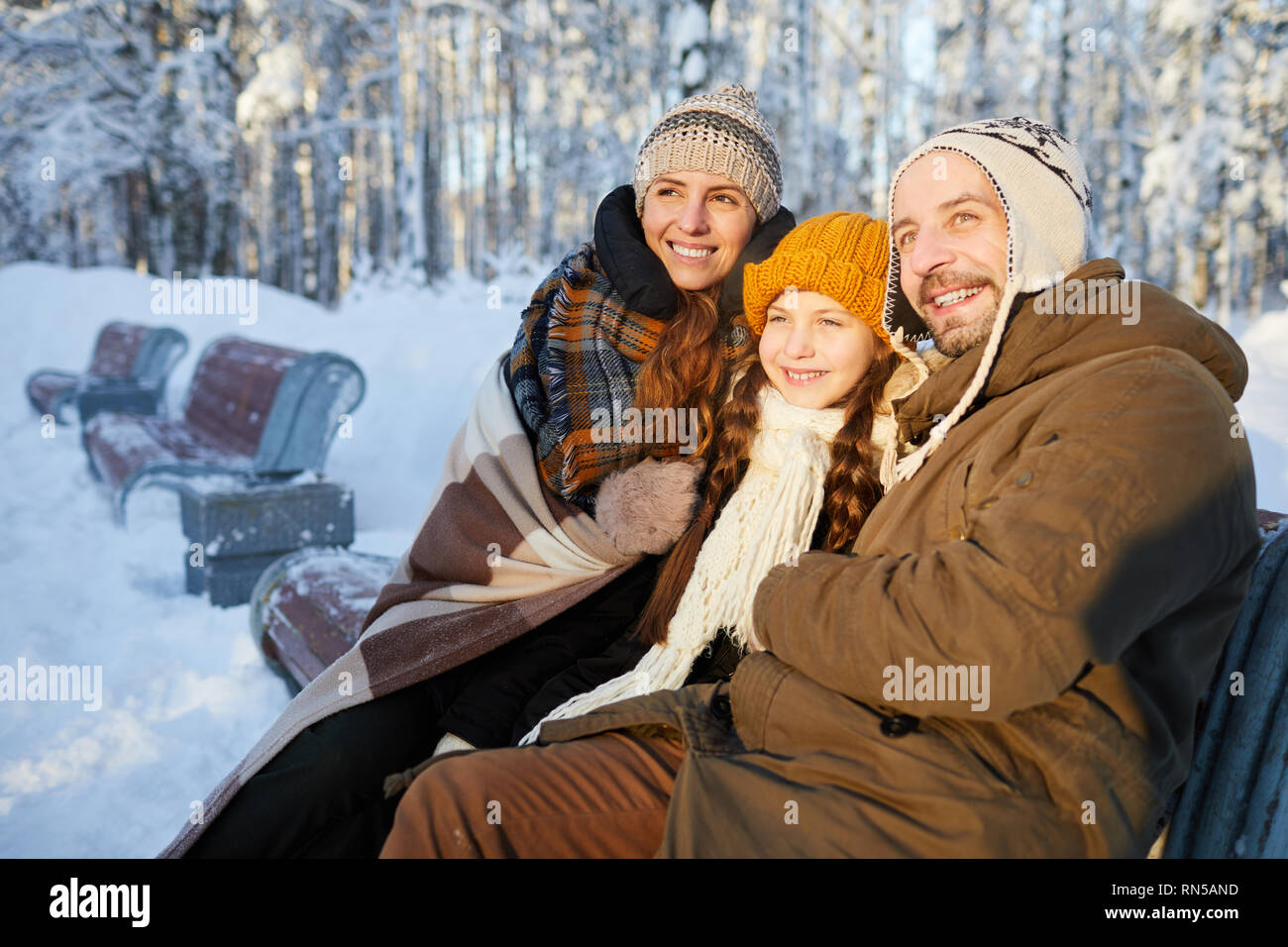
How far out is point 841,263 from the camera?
2314mm

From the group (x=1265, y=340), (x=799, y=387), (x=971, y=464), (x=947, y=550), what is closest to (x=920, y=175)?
(x=799, y=387)

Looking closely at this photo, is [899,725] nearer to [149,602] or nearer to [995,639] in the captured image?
[995,639]

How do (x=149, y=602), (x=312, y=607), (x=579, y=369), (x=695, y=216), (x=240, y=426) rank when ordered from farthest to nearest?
(x=240, y=426) < (x=149, y=602) < (x=312, y=607) < (x=695, y=216) < (x=579, y=369)

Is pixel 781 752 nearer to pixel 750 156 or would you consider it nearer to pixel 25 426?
pixel 750 156

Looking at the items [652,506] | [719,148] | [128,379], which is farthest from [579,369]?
[128,379]

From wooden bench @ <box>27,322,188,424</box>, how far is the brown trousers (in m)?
8.21

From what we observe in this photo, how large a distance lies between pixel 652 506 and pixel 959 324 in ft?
3.09

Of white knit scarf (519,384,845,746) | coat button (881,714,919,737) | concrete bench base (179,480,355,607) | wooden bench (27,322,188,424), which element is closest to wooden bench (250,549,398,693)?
concrete bench base (179,480,355,607)

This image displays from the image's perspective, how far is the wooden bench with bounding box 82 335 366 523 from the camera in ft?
→ 16.7

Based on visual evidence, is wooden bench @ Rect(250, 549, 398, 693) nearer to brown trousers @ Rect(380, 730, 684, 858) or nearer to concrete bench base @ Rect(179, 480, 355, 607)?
concrete bench base @ Rect(179, 480, 355, 607)

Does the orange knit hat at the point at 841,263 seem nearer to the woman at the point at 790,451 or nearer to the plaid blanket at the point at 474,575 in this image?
the woman at the point at 790,451

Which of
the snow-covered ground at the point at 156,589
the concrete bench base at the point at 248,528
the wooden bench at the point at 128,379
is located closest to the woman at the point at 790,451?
the snow-covered ground at the point at 156,589

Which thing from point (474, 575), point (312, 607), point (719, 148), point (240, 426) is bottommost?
point (312, 607)
